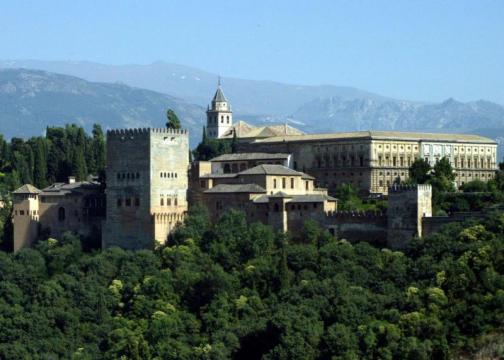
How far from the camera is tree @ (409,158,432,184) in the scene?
240 feet

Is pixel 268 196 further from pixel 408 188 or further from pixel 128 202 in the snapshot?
pixel 408 188

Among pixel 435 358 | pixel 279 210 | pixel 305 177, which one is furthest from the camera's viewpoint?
pixel 305 177

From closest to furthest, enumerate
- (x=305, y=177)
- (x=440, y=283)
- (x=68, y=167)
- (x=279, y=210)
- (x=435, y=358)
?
1. (x=435, y=358)
2. (x=440, y=283)
3. (x=279, y=210)
4. (x=305, y=177)
5. (x=68, y=167)

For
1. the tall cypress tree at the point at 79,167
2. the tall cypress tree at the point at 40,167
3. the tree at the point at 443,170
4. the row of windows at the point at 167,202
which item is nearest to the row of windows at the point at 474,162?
the tree at the point at 443,170

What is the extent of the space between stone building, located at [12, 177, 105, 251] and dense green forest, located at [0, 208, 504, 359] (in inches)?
77.6

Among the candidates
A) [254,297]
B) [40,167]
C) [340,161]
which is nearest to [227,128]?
[40,167]

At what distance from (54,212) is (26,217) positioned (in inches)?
63.8

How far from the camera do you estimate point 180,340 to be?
2242 inches

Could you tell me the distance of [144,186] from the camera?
68.2 m

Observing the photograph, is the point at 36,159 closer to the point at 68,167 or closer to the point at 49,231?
the point at 68,167

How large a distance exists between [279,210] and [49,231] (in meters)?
13.8

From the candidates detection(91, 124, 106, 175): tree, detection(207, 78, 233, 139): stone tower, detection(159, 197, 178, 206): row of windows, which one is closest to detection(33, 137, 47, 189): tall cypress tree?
detection(91, 124, 106, 175): tree

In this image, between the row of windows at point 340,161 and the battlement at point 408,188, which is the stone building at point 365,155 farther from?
the battlement at point 408,188

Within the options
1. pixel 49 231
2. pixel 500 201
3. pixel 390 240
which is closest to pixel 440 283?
pixel 390 240
